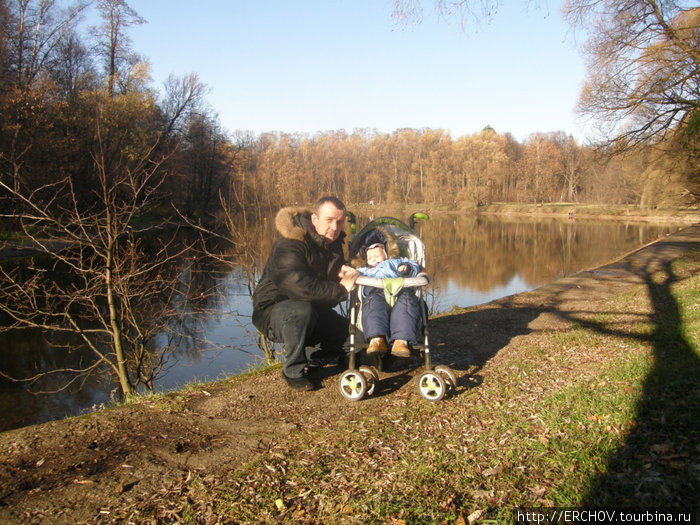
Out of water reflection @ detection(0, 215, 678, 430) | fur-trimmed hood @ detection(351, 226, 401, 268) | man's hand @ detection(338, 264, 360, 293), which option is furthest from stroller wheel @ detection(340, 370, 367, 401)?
water reflection @ detection(0, 215, 678, 430)

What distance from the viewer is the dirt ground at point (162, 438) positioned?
2.79 metres

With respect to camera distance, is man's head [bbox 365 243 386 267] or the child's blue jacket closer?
the child's blue jacket

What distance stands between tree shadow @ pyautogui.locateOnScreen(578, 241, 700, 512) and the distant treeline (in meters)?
4.90

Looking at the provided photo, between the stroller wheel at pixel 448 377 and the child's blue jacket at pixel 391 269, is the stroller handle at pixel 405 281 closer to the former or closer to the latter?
the child's blue jacket at pixel 391 269

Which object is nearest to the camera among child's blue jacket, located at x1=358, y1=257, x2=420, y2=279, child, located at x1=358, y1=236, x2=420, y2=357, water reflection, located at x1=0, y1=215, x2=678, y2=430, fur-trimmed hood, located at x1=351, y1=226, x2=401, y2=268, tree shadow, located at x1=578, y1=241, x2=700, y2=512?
tree shadow, located at x1=578, y1=241, x2=700, y2=512

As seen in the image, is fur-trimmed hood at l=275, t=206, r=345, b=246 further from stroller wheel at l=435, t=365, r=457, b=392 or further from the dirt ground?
stroller wheel at l=435, t=365, r=457, b=392

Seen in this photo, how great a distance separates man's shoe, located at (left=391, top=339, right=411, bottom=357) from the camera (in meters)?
4.16

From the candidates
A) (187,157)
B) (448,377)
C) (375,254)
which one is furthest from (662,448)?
(187,157)

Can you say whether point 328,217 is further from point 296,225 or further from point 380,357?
point 380,357

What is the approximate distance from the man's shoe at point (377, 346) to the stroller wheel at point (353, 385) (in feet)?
0.80

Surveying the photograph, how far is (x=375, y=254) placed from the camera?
508 cm

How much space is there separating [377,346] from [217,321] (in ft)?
28.4

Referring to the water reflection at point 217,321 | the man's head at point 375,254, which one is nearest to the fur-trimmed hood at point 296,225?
the man's head at point 375,254

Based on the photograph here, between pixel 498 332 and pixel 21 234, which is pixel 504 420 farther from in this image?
pixel 21 234
